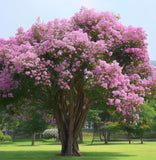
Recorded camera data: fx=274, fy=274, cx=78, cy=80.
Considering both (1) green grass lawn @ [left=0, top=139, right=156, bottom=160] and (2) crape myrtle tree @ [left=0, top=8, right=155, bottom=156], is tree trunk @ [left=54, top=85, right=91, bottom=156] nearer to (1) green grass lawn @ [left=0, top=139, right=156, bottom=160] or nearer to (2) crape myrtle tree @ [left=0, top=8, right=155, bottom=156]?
(2) crape myrtle tree @ [left=0, top=8, right=155, bottom=156]

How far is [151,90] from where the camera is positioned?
21312 millimetres

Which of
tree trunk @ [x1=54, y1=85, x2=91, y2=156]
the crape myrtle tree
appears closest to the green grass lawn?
tree trunk @ [x1=54, y1=85, x2=91, y2=156]

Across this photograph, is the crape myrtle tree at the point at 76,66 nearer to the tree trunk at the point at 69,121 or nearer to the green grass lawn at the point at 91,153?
the tree trunk at the point at 69,121

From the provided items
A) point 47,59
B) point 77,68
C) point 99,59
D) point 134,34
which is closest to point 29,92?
point 47,59

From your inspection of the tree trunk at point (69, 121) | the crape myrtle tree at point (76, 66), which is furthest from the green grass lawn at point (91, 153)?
the crape myrtle tree at point (76, 66)

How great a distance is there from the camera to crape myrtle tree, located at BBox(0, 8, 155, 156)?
17.7 meters

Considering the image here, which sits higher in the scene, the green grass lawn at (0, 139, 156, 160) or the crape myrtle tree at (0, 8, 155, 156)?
the crape myrtle tree at (0, 8, 155, 156)

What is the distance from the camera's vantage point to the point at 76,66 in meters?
18.3

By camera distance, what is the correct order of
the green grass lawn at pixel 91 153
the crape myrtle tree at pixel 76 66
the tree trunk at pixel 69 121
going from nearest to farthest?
the crape myrtle tree at pixel 76 66 → the green grass lawn at pixel 91 153 → the tree trunk at pixel 69 121

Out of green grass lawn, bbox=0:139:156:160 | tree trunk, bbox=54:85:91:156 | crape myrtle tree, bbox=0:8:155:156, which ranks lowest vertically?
green grass lawn, bbox=0:139:156:160

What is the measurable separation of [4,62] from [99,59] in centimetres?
640

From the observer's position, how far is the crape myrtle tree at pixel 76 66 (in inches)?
695

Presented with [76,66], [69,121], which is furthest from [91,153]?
[76,66]

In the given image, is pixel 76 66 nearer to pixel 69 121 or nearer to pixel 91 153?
pixel 69 121
